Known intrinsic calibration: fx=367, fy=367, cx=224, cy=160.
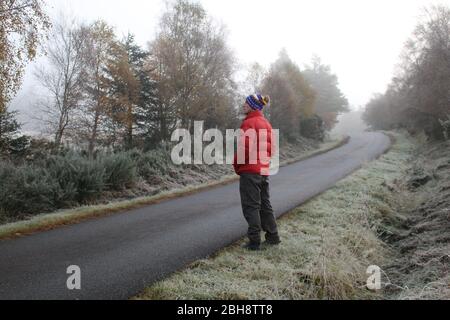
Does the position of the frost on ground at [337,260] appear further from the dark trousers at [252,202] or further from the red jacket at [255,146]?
the red jacket at [255,146]

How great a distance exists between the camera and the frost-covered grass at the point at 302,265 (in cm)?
417

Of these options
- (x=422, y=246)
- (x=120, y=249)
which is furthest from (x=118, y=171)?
(x=422, y=246)

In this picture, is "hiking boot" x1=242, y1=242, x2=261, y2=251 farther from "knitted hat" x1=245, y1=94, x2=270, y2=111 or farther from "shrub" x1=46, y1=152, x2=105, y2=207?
"shrub" x1=46, y1=152, x2=105, y2=207

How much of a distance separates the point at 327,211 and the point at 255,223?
3.44m

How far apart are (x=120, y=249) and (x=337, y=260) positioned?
127 inches

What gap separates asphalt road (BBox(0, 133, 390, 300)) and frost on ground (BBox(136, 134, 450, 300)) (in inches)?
18.6

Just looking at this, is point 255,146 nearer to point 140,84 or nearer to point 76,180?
point 76,180

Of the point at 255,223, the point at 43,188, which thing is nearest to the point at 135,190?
the point at 43,188

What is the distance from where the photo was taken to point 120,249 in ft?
18.5

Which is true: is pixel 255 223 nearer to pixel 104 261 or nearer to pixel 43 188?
pixel 104 261

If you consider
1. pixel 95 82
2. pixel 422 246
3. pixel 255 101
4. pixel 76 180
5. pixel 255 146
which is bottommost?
pixel 422 246

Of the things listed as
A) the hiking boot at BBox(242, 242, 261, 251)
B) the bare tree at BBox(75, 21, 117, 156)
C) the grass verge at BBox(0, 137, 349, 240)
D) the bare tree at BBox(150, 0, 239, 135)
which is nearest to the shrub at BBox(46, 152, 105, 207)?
the grass verge at BBox(0, 137, 349, 240)

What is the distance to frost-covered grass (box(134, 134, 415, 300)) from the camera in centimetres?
417

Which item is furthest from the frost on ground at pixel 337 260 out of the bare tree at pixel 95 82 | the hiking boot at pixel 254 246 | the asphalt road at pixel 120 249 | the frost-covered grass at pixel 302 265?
the bare tree at pixel 95 82
